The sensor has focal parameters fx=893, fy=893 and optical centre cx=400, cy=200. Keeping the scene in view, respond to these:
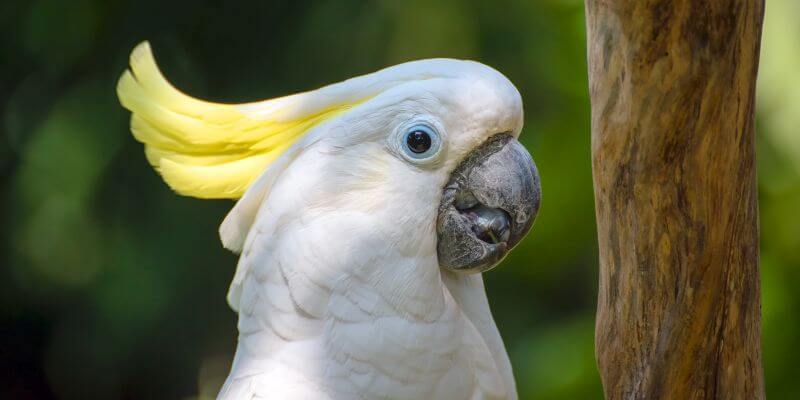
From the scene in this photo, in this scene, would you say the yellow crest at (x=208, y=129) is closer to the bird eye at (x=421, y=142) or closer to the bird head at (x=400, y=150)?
the bird head at (x=400, y=150)

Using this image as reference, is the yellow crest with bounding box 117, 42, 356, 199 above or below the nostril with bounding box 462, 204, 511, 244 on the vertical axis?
above

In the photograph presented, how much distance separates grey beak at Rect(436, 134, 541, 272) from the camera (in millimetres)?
1681

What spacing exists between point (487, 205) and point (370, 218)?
0.23m

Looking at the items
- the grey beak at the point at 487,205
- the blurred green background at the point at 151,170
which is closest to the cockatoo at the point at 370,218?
the grey beak at the point at 487,205

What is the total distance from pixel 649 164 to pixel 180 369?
3122 mm

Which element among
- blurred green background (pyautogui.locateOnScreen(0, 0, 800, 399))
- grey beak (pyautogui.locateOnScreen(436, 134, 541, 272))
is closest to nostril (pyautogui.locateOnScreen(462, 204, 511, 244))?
grey beak (pyautogui.locateOnScreen(436, 134, 541, 272))

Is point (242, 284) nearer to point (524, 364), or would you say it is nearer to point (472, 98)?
point (472, 98)

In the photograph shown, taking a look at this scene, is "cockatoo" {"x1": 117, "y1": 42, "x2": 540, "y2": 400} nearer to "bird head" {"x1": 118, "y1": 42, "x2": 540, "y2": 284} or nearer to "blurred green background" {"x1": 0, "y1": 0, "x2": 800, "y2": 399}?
"bird head" {"x1": 118, "y1": 42, "x2": 540, "y2": 284}

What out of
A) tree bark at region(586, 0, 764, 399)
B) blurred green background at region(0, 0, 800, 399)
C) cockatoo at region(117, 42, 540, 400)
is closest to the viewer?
tree bark at region(586, 0, 764, 399)

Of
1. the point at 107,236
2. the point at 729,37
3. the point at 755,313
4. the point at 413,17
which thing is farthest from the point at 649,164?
Answer: the point at 107,236

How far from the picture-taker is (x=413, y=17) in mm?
3805

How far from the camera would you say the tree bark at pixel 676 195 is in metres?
1.38

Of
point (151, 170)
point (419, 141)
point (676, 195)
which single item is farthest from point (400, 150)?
point (151, 170)

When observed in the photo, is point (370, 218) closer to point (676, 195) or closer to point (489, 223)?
point (489, 223)
